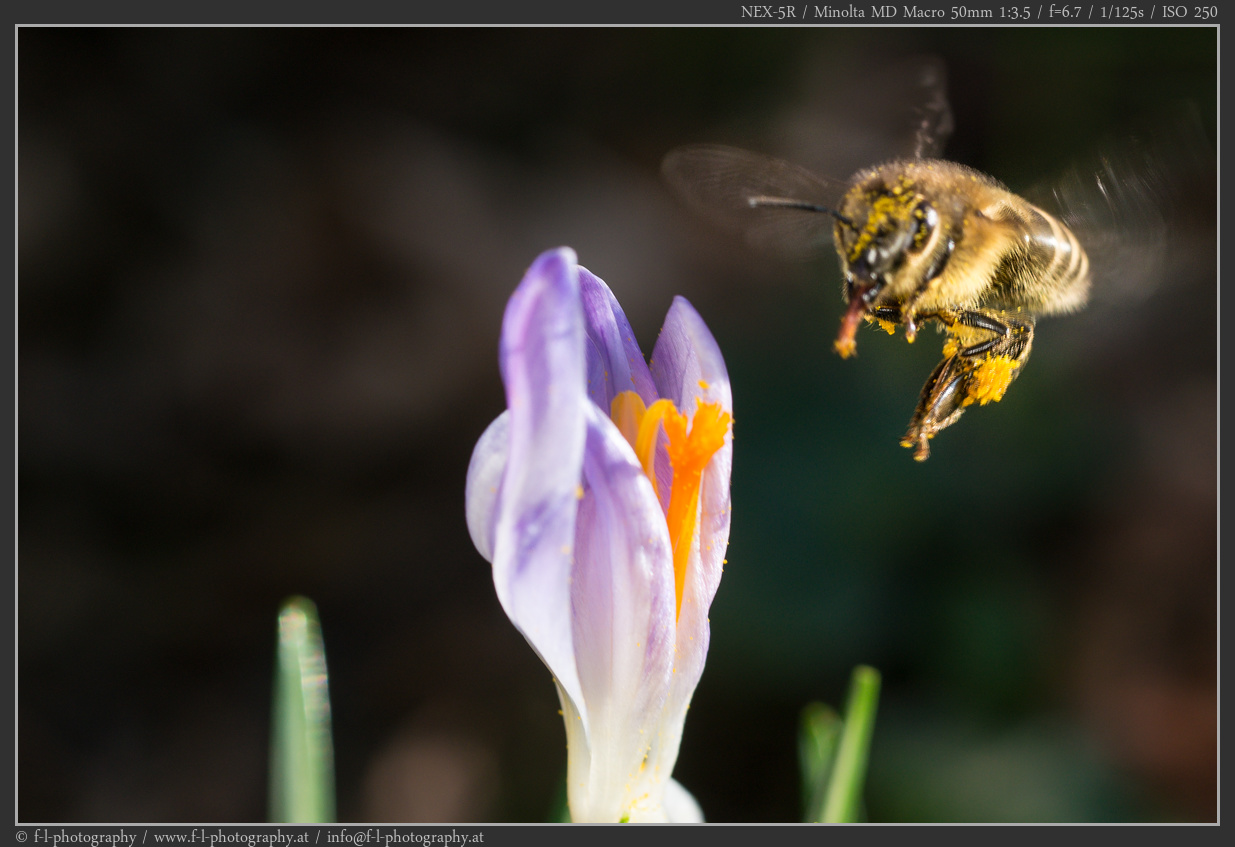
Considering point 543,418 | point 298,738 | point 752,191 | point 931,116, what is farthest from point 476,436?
point 543,418

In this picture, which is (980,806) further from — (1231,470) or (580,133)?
(580,133)

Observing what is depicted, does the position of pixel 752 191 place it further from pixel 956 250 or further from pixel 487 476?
pixel 487 476

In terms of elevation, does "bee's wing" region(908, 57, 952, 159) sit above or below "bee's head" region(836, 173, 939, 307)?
above

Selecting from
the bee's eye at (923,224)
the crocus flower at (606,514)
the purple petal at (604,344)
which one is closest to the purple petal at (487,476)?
the crocus flower at (606,514)

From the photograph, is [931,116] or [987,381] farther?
[931,116]

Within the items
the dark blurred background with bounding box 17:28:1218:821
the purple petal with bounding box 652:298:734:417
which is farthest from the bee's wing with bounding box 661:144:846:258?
the dark blurred background with bounding box 17:28:1218:821

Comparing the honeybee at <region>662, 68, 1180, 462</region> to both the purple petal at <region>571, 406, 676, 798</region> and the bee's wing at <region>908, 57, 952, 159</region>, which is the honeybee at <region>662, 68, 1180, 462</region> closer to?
the bee's wing at <region>908, 57, 952, 159</region>
